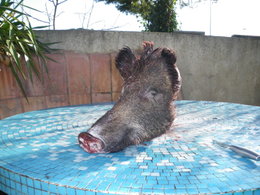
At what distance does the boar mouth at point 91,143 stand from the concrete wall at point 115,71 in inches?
93.7

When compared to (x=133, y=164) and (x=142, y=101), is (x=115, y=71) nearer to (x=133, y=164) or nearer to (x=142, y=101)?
(x=142, y=101)

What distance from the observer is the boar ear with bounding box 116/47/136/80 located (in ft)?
5.84

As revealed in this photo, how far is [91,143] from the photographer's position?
1.22 metres

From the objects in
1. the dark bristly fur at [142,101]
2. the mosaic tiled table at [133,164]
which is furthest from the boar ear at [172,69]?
the mosaic tiled table at [133,164]

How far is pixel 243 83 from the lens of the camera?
527cm

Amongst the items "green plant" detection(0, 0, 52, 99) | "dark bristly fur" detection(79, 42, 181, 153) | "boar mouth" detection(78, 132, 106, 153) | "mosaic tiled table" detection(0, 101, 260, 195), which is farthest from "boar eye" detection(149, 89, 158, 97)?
"green plant" detection(0, 0, 52, 99)

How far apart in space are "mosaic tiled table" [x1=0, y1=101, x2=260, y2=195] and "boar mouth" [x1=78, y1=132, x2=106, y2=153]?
0.11 feet

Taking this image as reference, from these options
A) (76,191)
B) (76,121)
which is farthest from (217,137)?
(76,121)

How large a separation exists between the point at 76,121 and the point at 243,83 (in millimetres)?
4465

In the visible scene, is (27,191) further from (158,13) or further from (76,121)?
(158,13)

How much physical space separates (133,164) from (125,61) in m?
0.93

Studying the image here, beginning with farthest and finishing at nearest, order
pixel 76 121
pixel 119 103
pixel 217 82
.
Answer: pixel 217 82, pixel 76 121, pixel 119 103

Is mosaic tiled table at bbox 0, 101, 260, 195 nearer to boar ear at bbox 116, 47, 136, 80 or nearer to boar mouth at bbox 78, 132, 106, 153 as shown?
boar mouth at bbox 78, 132, 106, 153

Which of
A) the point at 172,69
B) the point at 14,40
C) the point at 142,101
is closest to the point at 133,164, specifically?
the point at 142,101
